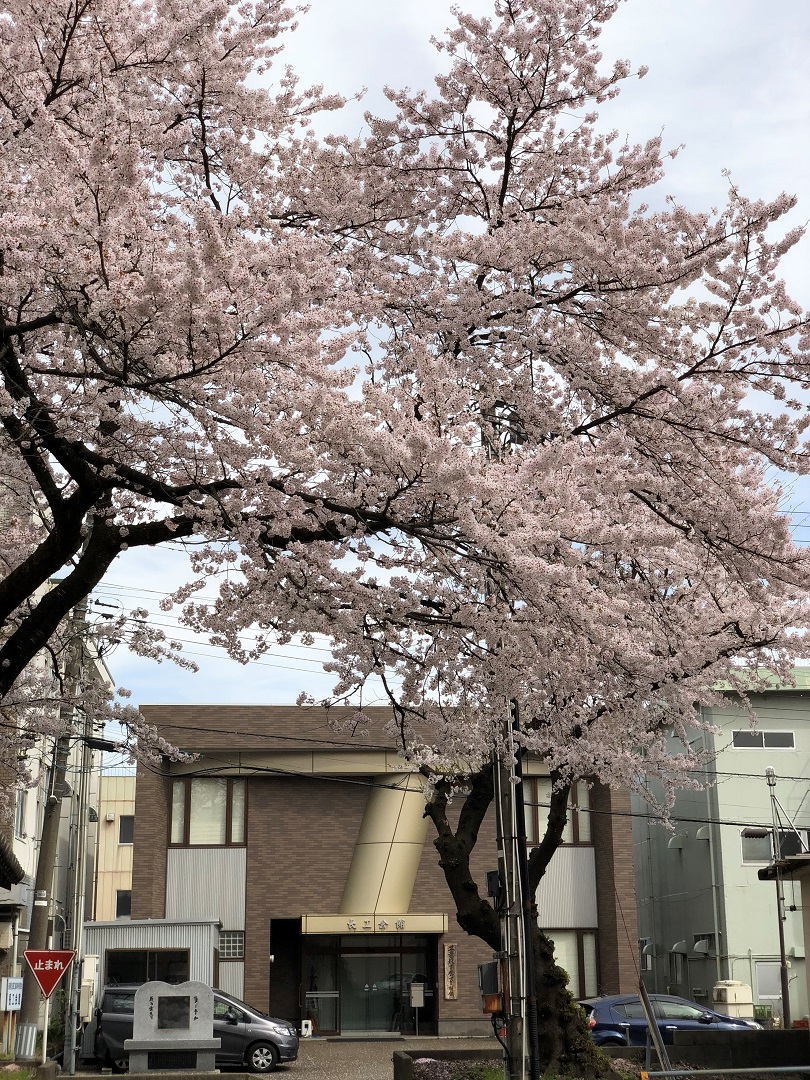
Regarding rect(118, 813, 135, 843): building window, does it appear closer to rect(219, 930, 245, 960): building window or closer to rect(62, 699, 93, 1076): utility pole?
rect(219, 930, 245, 960): building window

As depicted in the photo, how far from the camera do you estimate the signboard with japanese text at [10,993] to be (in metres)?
19.6

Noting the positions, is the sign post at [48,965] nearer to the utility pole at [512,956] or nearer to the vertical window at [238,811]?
the utility pole at [512,956]

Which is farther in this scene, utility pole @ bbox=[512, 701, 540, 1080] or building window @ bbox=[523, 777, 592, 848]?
building window @ bbox=[523, 777, 592, 848]

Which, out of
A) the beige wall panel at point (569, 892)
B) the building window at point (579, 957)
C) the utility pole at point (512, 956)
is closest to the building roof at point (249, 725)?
the beige wall panel at point (569, 892)

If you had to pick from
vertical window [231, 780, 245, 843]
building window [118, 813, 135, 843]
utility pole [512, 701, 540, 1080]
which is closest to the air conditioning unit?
vertical window [231, 780, 245, 843]

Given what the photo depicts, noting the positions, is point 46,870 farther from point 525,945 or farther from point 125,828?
point 125,828

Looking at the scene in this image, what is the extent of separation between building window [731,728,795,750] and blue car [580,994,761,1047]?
10431 millimetres

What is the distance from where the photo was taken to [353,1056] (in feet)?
78.7

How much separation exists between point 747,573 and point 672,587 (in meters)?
3.34

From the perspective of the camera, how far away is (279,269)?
6.59 metres

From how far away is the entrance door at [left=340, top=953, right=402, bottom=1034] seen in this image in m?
28.4

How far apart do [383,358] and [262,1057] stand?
53.7ft

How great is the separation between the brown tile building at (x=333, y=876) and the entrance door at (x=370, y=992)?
3 centimetres

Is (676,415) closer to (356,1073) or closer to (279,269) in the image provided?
(279,269)
